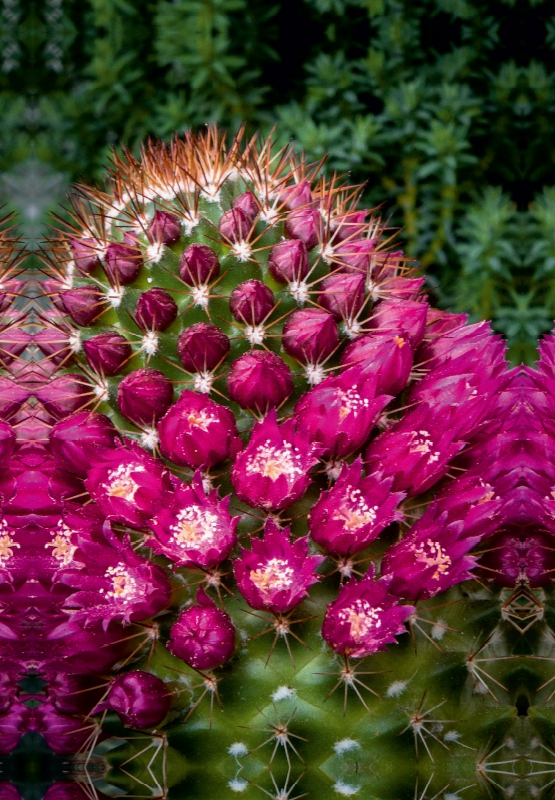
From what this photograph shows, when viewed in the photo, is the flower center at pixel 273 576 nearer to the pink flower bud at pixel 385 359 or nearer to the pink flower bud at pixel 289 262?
the pink flower bud at pixel 385 359

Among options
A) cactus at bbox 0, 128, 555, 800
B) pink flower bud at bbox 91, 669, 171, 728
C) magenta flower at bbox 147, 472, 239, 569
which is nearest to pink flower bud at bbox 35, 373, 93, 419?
cactus at bbox 0, 128, 555, 800

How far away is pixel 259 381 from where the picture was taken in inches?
39.4

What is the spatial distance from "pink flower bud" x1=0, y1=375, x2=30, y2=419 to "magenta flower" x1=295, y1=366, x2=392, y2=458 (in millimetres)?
348

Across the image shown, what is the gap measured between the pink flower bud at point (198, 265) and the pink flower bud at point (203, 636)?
36 cm

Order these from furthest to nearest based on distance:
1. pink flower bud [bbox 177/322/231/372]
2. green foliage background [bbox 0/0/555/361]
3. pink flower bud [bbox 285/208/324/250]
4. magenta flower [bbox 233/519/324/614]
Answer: green foliage background [bbox 0/0/555/361], pink flower bud [bbox 285/208/324/250], pink flower bud [bbox 177/322/231/372], magenta flower [bbox 233/519/324/614]

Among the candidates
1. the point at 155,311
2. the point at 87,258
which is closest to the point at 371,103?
the point at 87,258

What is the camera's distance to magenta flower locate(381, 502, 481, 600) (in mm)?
979

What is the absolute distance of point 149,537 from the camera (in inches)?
39.5

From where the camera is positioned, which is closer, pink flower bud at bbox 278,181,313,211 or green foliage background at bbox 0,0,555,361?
pink flower bud at bbox 278,181,313,211

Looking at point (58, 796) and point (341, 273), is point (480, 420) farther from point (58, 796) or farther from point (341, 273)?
point (58, 796)

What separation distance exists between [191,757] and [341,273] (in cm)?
59

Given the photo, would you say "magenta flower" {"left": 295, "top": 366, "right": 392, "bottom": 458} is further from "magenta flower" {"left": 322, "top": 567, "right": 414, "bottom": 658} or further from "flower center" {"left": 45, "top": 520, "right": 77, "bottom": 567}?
"flower center" {"left": 45, "top": 520, "right": 77, "bottom": 567}

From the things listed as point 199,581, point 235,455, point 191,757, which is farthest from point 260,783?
point 235,455

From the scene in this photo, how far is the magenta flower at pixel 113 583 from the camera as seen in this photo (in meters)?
0.97
